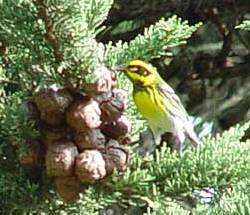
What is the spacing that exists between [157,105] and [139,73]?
0.31 ft

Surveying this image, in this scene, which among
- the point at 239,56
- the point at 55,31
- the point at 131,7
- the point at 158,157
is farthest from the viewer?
the point at 239,56

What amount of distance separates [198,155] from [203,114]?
1035 mm

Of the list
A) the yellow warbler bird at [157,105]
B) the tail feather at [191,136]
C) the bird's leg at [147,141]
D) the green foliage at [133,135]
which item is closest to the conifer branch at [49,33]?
the green foliage at [133,135]

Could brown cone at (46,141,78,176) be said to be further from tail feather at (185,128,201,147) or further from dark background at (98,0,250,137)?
dark background at (98,0,250,137)

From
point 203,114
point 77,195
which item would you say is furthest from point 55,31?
point 203,114

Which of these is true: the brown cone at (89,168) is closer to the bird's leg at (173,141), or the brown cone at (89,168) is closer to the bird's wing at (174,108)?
the bird's leg at (173,141)

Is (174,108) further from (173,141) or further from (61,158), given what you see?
(61,158)

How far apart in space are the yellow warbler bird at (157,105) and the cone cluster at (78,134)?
63mm

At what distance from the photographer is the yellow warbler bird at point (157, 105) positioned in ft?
3.38

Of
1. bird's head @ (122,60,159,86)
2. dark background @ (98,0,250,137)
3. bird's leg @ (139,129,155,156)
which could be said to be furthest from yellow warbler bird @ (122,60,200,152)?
dark background @ (98,0,250,137)

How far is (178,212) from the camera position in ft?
3.00

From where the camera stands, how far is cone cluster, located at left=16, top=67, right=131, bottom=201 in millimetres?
914

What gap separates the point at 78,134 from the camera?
0.94m

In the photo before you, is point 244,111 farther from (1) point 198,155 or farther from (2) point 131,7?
(1) point 198,155
